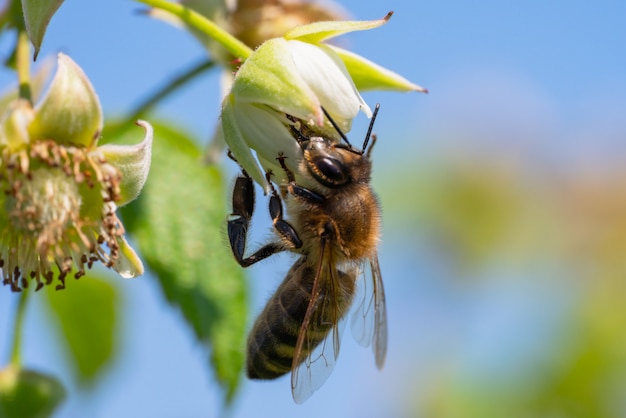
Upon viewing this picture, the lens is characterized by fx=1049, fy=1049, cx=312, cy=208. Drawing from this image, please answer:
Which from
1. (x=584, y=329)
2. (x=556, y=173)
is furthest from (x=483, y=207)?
(x=584, y=329)

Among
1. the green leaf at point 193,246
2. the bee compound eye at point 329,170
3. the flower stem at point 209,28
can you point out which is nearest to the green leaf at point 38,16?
the flower stem at point 209,28

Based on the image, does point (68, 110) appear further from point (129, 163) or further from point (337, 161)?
point (337, 161)

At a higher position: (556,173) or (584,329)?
(584,329)

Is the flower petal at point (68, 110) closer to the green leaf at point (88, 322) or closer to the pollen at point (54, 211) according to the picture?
the pollen at point (54, 211)

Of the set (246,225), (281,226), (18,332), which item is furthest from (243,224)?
(18,332)

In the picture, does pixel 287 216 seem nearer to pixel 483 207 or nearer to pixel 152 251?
pixel 152 251

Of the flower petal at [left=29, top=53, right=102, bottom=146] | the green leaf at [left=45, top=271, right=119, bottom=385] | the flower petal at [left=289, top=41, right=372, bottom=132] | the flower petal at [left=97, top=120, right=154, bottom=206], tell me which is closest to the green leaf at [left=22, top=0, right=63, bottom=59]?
the flower petal at [left=29, top=53, right=102, bottom=146]
